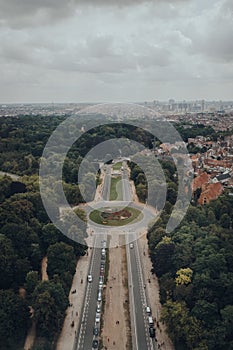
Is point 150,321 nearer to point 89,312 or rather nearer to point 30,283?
point 89,312

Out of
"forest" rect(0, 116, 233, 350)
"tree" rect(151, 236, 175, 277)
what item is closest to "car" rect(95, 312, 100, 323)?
"forest" rect(0, 116, 233, 350)

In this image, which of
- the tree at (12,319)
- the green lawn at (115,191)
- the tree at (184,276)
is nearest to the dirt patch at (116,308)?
the tree at (184,276)

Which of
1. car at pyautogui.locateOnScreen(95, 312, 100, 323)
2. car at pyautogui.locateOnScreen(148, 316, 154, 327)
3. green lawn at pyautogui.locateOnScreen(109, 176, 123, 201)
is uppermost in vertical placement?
green lawn at pyautogui.locateOnScreen(109, 176, 123, 201)

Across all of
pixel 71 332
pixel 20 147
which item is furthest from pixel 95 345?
pixel 20 147

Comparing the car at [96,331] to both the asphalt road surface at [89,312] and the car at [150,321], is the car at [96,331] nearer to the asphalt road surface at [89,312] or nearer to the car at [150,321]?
the asphalt road surface at [89,312]

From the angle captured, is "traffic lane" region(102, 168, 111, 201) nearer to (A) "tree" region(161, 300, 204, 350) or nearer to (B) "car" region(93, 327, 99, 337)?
(B) "car" region(93, 327, 99, 337)
